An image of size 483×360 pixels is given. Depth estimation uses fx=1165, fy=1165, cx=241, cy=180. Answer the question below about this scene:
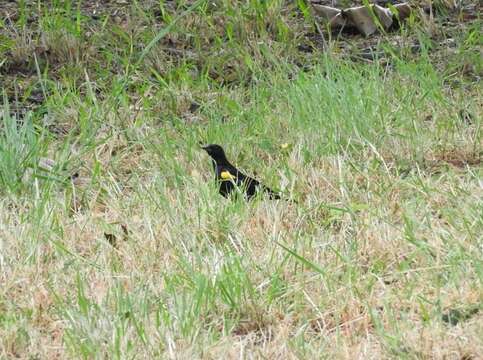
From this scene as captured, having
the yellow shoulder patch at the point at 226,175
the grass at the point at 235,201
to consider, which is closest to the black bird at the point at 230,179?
the yellow shoulder patch at the point at 226,175

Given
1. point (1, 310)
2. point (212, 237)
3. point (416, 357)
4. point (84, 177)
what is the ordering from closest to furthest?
point (416, 357)
point (1, 310)
point (212, 237)
point (84, 177)

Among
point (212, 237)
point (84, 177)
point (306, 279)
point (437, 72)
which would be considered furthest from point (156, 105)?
point (306, 279)

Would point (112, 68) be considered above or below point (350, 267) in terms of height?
below

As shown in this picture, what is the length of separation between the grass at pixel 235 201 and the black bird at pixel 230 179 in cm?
14

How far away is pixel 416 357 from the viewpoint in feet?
11.8

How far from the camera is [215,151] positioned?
5.54m

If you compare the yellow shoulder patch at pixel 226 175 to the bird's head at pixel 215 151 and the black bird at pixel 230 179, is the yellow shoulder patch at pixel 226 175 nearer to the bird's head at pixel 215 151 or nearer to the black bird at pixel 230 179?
the black bird at pixel 230 179

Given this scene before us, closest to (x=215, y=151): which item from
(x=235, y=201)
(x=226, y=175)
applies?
(x=226, y=175)

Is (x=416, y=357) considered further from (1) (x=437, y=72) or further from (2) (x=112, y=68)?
(2) (x=112, y=68)

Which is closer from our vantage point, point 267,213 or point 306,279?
point 306,279

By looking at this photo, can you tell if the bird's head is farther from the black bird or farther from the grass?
the grass

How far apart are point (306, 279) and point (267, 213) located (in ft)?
2.31

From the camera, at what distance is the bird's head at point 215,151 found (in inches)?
217

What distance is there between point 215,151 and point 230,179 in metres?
0.33
